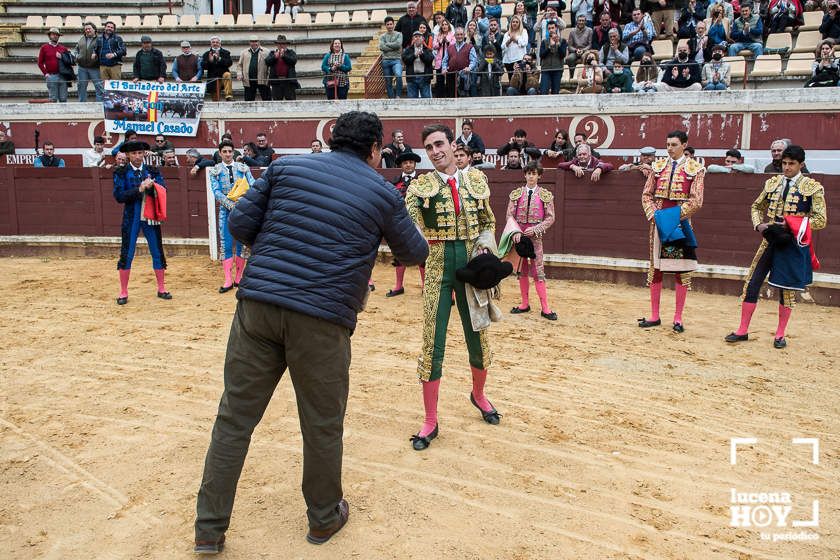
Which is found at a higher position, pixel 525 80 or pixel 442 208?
pixel 525 80

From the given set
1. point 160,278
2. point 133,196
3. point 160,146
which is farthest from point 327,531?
point 160,146

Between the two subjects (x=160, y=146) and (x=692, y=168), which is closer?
(x=692, y=168)

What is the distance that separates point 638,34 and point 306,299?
34.4 feet

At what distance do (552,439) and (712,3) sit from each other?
10613mm

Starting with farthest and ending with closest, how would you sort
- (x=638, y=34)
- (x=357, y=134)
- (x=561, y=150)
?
(x=638, y=34) → (x=561, y=150) → (x=357, y=134)

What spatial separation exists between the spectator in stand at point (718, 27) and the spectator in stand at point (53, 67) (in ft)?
38.5

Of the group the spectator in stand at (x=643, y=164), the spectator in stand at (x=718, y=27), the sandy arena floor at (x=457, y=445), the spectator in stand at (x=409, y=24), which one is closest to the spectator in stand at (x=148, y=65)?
the spectator in stand at (x=409, y=24)

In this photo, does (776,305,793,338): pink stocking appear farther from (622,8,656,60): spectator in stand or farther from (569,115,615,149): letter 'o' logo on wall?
(622,8,656,60): spectator in stand

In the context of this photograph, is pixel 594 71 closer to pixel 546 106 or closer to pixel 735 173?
pixel 546 106

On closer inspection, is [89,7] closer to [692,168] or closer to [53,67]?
[53,67]

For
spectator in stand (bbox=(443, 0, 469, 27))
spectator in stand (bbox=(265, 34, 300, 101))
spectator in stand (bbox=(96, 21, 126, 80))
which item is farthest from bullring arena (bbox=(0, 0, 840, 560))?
spectator in stand (bbox=(96, 21, 126, 80))

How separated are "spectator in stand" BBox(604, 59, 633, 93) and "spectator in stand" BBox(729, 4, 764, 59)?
172 cm

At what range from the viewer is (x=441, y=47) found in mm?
12078

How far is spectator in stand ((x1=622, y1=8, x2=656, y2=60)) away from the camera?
11.4 m
